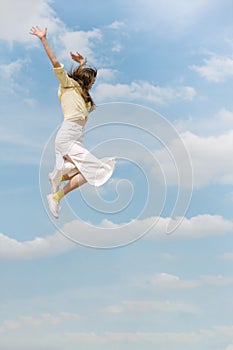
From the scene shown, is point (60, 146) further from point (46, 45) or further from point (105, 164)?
point (46, 45)

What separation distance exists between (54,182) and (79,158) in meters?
0.60

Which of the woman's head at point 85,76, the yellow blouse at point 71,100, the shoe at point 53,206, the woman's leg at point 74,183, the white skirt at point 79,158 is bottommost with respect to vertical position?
the shoe at point 53,206

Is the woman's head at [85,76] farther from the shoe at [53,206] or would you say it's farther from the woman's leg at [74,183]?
the shoe at [53,206]

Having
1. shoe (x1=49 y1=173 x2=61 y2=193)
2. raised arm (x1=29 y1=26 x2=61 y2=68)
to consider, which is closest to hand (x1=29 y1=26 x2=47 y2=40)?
raised arm (x1=29 y1=26 x2=61 y2=68)

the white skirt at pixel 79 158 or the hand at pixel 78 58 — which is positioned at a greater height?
the hand at pixel 78 58

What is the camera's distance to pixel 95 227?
1177 centimetres

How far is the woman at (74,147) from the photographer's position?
1064cm

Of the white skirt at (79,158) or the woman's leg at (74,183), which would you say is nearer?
the white skirt at (79,158)

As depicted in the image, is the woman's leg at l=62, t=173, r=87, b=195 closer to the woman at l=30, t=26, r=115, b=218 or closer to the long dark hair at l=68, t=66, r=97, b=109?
the woman at l=30, t=26, r=115, b=218

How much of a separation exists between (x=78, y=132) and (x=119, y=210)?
1.54 meters

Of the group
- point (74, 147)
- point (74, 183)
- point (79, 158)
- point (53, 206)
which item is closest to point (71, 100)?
point (74, 147)

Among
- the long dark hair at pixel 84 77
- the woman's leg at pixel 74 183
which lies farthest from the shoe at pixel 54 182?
the long dark hair at pixel 84 77

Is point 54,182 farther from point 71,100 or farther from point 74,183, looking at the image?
point 71,100

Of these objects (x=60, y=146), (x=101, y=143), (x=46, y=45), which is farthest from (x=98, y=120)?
(x=46, y=45)
